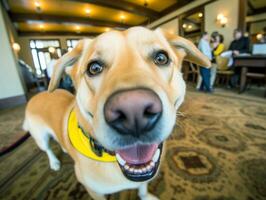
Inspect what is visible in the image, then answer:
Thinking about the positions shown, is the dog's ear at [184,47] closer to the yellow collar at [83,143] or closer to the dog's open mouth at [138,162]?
the dog's open mouth at [138,162]

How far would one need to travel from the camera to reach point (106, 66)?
2.69 ft

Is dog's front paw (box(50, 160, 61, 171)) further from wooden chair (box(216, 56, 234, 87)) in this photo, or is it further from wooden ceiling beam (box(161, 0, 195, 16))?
wooden ceiling beam (box(161, 0, 195, 16))

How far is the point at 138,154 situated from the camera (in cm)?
71

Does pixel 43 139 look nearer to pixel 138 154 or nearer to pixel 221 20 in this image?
pixel 138 154

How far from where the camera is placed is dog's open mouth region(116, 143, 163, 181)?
0.71 m

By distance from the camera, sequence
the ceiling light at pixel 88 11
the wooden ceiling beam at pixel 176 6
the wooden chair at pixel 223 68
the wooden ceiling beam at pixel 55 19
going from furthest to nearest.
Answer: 1. the ceiling light at pixel 88 11
2. the wooden ceiling beam at pixel 55 19
3. the wooden ceiling beam at pixel 176 6
4. the wooden chair at pixel 223 68

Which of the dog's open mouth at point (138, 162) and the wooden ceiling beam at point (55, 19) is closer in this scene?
the dog's open mouth at point (138, 162)

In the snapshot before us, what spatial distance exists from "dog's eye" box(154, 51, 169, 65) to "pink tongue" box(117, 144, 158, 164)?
0.42m

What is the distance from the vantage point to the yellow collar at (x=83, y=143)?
88cm

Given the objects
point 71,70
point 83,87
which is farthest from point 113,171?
point 71,70

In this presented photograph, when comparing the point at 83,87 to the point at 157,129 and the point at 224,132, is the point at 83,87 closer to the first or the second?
the point at 157,129

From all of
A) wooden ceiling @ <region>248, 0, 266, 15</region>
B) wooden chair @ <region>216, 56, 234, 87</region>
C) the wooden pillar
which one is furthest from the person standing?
wooden ceiling @ <region>248, 0, 266, 15</region>

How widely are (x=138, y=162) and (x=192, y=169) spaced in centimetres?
91

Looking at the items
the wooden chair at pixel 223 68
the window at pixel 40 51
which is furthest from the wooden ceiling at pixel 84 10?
the wooden chair at pixel 223 68
